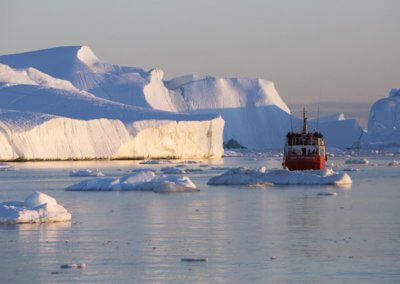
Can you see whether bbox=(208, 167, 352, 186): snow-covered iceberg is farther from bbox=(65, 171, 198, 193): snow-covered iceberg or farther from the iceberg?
the iceberg

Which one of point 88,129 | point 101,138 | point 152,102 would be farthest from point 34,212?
point 152,102

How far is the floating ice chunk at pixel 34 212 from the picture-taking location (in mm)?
16062

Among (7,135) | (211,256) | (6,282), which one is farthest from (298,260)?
(7,135)

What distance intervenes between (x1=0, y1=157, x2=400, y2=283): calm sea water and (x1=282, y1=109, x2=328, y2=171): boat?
13.1m

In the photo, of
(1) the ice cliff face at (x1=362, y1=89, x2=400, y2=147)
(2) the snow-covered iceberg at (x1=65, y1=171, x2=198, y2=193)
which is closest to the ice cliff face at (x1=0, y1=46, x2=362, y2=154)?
(1) the ice cliff face at (x1=362, y1=89, x2=400, y2=147)

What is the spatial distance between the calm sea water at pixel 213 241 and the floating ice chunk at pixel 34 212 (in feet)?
0.94

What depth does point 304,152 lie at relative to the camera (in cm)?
3638

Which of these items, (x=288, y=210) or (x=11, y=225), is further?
(x=288, y=210)

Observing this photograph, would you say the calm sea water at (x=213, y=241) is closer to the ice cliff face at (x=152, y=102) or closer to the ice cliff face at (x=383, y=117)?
the ice cliff face at (x=152, y=102)

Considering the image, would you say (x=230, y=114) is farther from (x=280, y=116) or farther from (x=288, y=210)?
(x=288, y=210)

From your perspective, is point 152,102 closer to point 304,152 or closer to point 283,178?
point 304,152

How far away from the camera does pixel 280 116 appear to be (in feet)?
319

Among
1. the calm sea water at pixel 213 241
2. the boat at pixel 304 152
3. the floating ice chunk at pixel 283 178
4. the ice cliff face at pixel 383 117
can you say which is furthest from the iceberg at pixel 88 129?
the ice cliff face at pixel 383 117

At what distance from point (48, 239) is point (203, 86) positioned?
80.1 m
